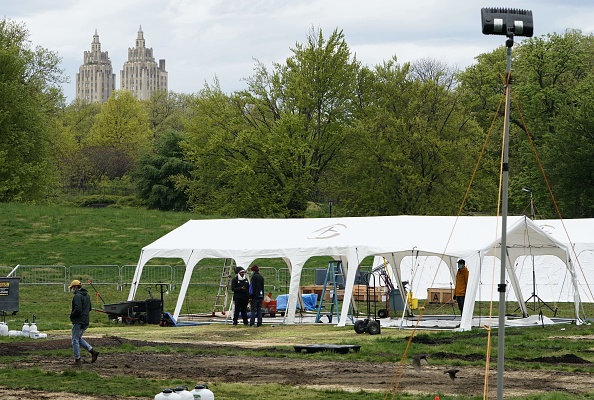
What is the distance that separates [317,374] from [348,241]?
1165 centimetres

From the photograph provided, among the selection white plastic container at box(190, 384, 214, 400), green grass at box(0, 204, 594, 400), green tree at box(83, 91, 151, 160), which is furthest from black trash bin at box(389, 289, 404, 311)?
green tree at box(83, 91, 151, 160)

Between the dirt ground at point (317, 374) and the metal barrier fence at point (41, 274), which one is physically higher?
the metal barrier fence at point (41, 274)

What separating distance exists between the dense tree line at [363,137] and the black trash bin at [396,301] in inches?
824

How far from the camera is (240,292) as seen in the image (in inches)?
1071

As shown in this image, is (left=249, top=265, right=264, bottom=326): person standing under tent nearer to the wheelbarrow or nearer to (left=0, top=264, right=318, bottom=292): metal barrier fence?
the wheelbarrow

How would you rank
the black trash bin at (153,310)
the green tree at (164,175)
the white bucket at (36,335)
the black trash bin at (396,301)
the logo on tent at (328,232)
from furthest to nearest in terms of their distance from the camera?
the green tree at (164,175) < the black trash bin at (396,301) < the logo on tent at (328,232) < the black trash bin at (153,310) < the white bucket at (36,335)

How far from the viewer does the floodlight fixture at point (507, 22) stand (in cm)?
1067

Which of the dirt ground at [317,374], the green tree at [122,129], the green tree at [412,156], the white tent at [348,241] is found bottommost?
the dirt ground at [317,374]

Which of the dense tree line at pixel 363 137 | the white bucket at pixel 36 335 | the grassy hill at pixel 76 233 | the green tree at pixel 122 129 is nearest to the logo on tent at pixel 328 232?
the white bucket at pixel 36 335

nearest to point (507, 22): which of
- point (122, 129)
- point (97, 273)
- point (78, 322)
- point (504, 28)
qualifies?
point (504, 28)

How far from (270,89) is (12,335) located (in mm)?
38459

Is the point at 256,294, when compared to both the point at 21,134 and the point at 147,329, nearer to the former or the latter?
the point at 147,329

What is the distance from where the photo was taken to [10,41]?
64.5 meters

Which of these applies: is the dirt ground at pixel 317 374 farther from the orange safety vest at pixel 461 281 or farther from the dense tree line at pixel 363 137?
the dense tree line at pixel 363 137
